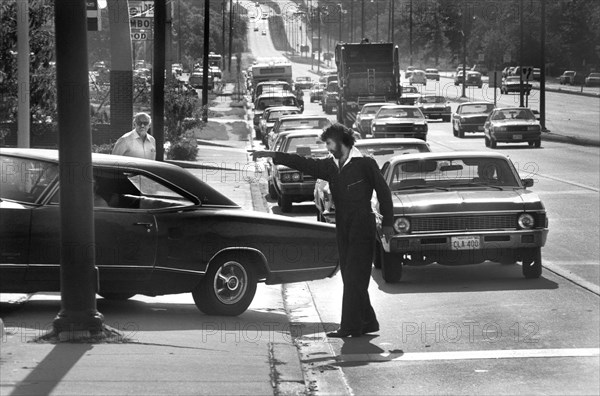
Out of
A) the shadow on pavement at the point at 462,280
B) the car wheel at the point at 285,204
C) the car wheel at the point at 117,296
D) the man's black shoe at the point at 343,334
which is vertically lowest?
the car wheel at the point at 285,204

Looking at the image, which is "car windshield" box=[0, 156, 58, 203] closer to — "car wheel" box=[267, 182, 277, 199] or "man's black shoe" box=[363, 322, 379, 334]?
"man's black shoe" box=[363, 322, 379, 334]

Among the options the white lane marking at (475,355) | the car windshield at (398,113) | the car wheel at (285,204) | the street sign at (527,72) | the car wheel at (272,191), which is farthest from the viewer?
the street sign at (527,72)

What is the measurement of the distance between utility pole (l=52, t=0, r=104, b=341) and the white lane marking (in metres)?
2.16

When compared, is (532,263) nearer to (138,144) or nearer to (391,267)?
(391,267)

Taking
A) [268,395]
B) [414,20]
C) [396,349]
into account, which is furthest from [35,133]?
[414,20]

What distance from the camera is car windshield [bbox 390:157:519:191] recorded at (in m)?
14.6

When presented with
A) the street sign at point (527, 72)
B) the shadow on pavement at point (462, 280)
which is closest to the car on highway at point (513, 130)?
the street sign at point (527, 72)

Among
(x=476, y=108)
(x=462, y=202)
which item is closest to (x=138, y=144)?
(x=462, y=202)

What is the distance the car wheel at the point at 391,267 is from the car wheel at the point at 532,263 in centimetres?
148

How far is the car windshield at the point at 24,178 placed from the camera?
10.6 meters

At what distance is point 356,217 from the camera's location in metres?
10.3

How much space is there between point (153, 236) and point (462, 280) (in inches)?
184

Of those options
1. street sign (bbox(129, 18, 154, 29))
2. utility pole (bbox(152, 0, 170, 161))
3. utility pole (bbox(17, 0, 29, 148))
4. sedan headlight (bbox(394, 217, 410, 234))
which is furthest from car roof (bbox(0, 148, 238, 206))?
street sign (bbox(129, 18, 154, 29))

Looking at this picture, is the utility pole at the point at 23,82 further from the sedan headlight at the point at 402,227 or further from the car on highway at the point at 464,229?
the sedan headlight at the point at 402,227
